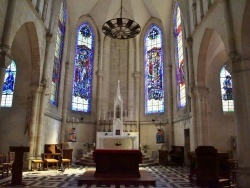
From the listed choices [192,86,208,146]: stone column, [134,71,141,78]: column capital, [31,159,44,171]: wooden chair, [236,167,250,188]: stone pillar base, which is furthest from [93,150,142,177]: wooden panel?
[134,71,141,78]: column capital

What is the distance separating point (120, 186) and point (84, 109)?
1257cm

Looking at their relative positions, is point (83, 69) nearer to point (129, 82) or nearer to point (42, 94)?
point (129, 82)

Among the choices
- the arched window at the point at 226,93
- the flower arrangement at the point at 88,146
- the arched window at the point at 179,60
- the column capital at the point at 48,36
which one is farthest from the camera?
the flower arrangement at the point at 88,146

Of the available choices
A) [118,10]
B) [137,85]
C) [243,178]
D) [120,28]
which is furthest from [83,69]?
[243,178]

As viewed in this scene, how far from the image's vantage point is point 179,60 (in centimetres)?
1781

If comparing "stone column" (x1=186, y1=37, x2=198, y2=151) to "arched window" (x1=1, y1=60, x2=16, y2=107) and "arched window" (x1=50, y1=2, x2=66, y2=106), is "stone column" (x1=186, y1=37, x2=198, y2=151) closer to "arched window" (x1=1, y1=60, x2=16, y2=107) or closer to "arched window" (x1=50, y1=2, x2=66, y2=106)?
"arched window" (x1=50, y1=2, x2=66, y2=106)

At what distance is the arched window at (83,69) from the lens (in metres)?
19.5

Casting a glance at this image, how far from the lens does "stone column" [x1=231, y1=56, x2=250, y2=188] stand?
311 inches

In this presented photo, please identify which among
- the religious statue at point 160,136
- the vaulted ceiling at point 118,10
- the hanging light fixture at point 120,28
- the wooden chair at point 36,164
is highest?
the vaulted ceiling at point 118,10

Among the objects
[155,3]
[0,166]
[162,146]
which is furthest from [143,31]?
[0,166]

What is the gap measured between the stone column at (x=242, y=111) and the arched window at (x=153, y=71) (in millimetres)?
11393

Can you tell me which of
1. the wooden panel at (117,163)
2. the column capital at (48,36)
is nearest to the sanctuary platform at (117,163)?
the wooden panel at (117,163)

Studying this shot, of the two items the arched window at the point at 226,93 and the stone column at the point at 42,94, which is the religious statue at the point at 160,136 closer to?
the arched window at the point at 226,93

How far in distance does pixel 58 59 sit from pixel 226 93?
1185 centimetres
